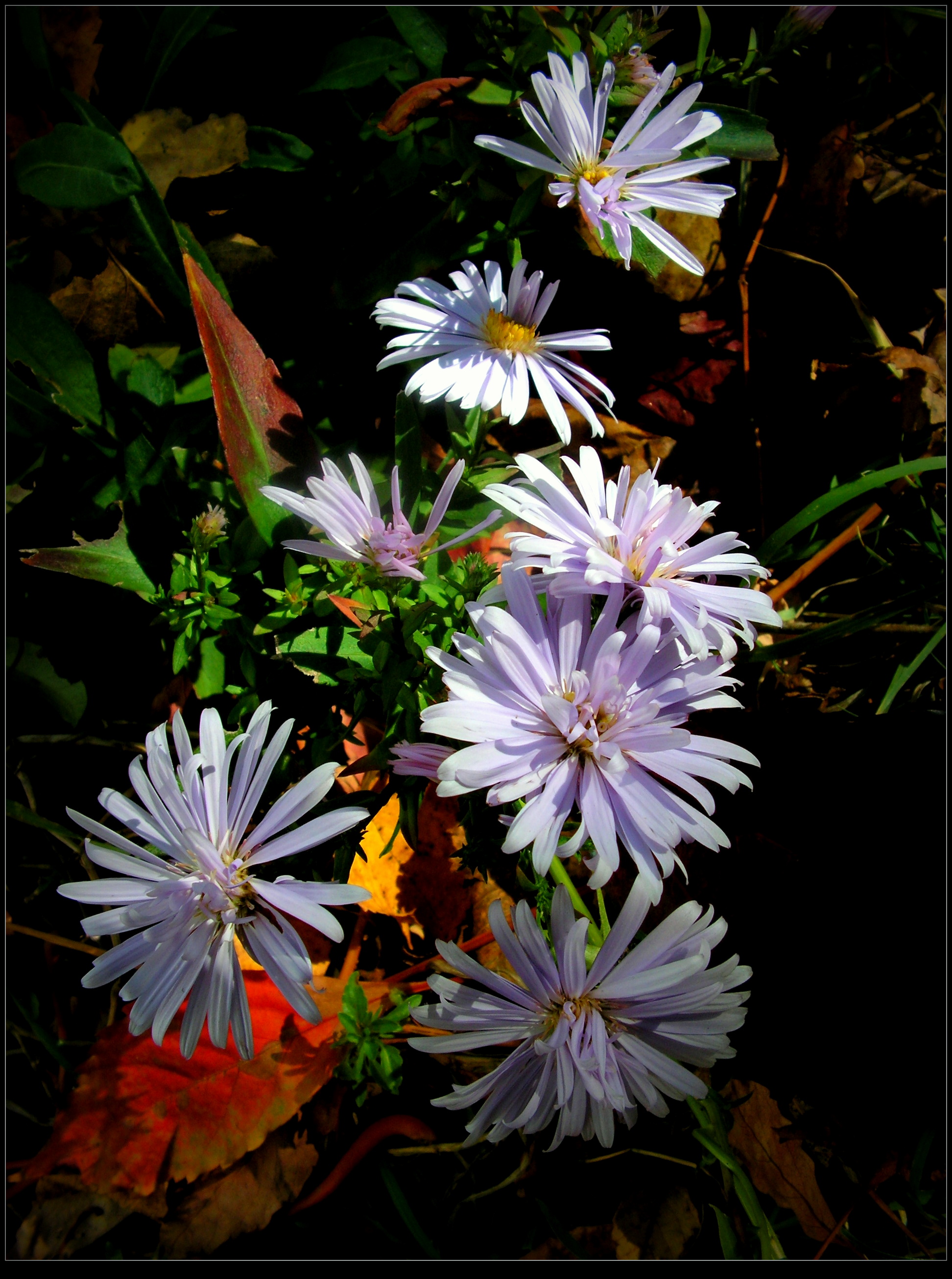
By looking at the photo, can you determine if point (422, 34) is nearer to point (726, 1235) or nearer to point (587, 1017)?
point (587, 1017)

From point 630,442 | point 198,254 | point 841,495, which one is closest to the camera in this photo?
point 198,254

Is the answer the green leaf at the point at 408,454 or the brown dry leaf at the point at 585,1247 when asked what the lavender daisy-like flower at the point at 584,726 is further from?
the brown dry leaf at the point at 585,1247

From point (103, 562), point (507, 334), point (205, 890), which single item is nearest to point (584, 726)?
point (205, 890)

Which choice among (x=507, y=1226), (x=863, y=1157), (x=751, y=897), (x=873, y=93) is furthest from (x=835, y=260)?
(x=507, y=1226)

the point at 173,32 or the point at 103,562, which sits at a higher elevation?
the point at 173,32

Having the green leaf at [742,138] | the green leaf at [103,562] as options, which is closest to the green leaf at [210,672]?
the green leaf at [103,562]

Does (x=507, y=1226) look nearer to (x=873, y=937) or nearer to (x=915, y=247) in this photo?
(x=873, y=937)
